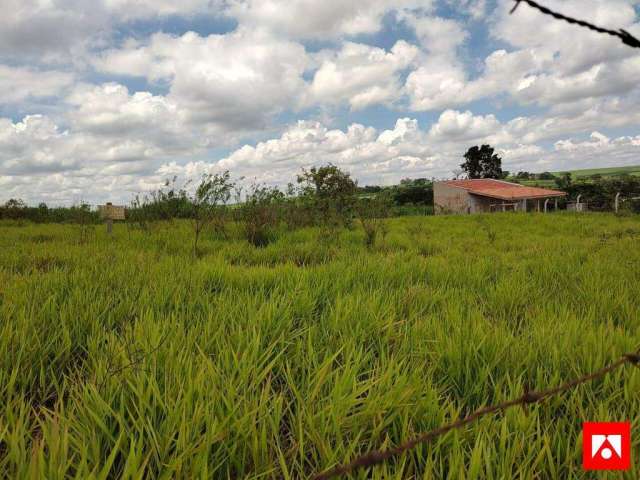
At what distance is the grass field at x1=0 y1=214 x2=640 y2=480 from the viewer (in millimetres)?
1224

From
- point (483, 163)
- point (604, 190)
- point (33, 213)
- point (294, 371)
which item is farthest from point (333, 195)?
point (483, 163)

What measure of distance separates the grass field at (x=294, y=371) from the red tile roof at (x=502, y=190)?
3510 centimetres

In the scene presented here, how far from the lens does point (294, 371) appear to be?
180 centimetres

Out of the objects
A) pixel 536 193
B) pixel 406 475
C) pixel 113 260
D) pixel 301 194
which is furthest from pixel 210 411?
pixel 536 193

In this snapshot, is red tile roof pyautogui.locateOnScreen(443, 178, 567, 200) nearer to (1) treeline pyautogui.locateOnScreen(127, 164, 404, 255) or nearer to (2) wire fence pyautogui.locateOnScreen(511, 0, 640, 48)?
(1) treeline pyautogui.locateOnScreen(127, 164, 404, 255)

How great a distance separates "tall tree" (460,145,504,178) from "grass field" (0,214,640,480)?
2663 inches

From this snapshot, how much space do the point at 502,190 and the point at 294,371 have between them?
134 ft

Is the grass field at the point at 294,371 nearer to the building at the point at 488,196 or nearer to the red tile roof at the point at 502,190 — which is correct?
the building at the point at 488,196

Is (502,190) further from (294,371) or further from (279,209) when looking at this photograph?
(294,371)

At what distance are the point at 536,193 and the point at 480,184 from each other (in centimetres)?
602

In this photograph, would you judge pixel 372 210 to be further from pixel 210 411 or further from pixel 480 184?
pixel 480 184

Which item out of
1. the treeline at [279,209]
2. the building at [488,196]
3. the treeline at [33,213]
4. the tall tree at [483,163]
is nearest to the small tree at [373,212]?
the treeline at [279,209]

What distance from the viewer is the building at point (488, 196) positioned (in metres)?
35.7

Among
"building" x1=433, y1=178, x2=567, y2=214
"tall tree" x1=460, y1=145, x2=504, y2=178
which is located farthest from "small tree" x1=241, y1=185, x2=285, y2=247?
"tall tree" x1=460, y1=145, x2=504, y2=178
